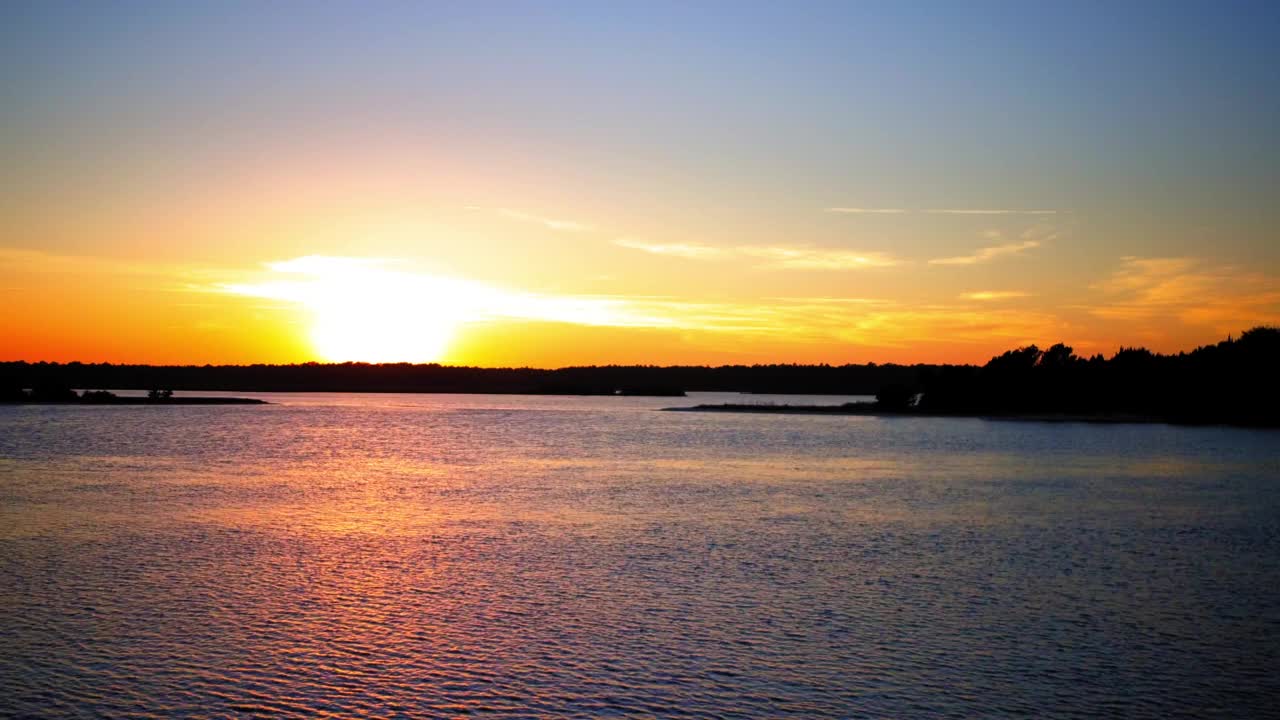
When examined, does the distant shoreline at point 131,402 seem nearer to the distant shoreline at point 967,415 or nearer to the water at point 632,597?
the distant shoreline at point 967,415

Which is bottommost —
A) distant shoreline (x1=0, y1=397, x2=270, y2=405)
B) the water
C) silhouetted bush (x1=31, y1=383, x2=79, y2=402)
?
the water

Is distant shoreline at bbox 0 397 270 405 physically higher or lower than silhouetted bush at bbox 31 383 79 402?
lower

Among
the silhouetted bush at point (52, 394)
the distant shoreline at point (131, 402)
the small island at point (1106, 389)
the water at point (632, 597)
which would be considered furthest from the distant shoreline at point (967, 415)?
the silhouetted bush at point (52, 394)

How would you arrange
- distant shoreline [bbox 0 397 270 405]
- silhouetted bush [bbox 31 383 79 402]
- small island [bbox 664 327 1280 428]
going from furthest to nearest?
silhouetted bush [bbox 31 383 79 402], distant shoreline [bbox 0 397 270 405], small island [bbox 664 327 1280 428]

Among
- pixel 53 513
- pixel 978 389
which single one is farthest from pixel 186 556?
pixel 978 389

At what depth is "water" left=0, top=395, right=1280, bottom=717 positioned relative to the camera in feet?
44.0

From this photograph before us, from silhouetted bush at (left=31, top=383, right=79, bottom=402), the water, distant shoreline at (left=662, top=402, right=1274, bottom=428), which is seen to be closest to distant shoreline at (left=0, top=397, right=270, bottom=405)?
silhouetted bush at (left=31, top=383, right=79, bottom=402)

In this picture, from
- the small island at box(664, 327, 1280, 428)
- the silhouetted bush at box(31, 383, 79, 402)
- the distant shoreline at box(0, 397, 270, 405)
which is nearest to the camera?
the small island at box(664, 327, 1280, 428)

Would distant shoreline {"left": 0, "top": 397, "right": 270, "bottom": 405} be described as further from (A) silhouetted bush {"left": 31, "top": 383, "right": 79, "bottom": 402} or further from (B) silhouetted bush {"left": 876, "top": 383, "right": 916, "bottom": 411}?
(B) silhouetted bush {"left": 876, "top": 383, "right": 916, "bottom": 411}

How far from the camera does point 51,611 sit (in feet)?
57.2

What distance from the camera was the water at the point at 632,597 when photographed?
13398mm

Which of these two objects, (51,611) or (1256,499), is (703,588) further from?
(1256,499)

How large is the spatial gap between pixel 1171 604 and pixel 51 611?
67.9ft

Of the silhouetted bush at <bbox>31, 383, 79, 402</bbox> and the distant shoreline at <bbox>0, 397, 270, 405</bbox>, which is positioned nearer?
the distant shoreline at <bbox>0, 397, 270, 405</bbox>
